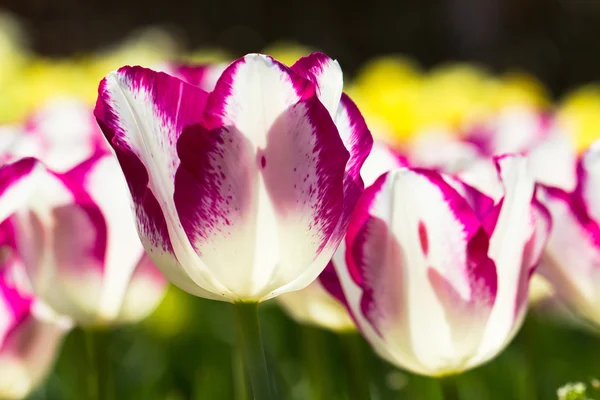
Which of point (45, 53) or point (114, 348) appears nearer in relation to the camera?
point (114, 348)

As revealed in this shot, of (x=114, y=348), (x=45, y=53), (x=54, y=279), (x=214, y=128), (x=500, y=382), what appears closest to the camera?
(x=214, y=128)

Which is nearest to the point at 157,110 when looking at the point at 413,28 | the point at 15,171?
the point at 15,171

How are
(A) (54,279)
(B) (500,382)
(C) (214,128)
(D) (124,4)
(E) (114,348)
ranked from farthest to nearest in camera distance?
1. (D) (124,4)
2. (E) (114,348)
3. (B) (500,382)
4. (A) (54,279)
5. (C) (214,128)

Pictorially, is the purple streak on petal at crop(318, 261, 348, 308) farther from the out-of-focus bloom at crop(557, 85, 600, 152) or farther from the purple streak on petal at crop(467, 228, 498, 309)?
the out-of-focus bloom at crop(557, 85, 600, 152)

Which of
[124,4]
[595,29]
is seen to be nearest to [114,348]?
[124,4]

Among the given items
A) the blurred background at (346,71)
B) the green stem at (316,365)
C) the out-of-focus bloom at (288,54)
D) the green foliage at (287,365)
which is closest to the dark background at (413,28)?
→ the blurred background at (346,71)

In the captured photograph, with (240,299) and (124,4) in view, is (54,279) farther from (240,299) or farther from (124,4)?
(124,4)

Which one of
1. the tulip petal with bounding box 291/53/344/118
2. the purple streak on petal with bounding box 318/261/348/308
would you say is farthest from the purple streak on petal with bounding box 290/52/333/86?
the purple streak on petal with bounding box 318/261/348/308
